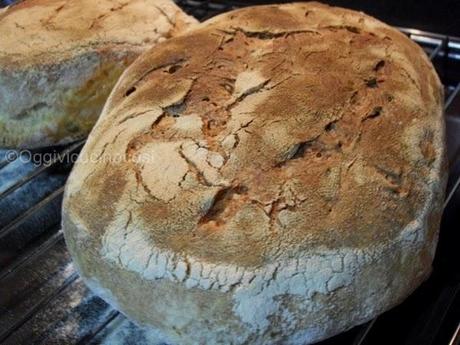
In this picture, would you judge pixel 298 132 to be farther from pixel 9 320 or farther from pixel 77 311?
pixel 9 320

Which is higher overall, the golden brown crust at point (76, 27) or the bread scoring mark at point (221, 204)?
the bread scoring mark at point (221, 204)

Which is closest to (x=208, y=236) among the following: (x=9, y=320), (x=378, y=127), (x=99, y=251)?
(x=99, y=251)

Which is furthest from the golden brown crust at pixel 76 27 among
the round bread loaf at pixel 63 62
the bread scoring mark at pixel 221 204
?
the bread scoring mark at pixel 221 204

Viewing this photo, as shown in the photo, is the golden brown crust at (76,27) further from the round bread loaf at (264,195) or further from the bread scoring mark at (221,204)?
the bread scoring mark at (221,204)

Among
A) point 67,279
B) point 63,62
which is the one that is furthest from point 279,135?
point 63,62

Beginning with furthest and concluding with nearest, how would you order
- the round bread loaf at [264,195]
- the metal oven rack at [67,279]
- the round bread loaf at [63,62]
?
the round bread loaf at [63,62]
the metal oven rack at [67,279]
the round bread loaf at [264,195]

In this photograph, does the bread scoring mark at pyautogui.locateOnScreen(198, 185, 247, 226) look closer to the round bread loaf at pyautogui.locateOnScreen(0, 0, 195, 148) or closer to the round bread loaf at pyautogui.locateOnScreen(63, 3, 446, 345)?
the round bread loaf at pyautogui.locateOnScreen(63, 3, 446, 345)

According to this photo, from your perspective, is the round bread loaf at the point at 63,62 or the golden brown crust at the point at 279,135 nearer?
the golden brown crust at the point at 279,135
